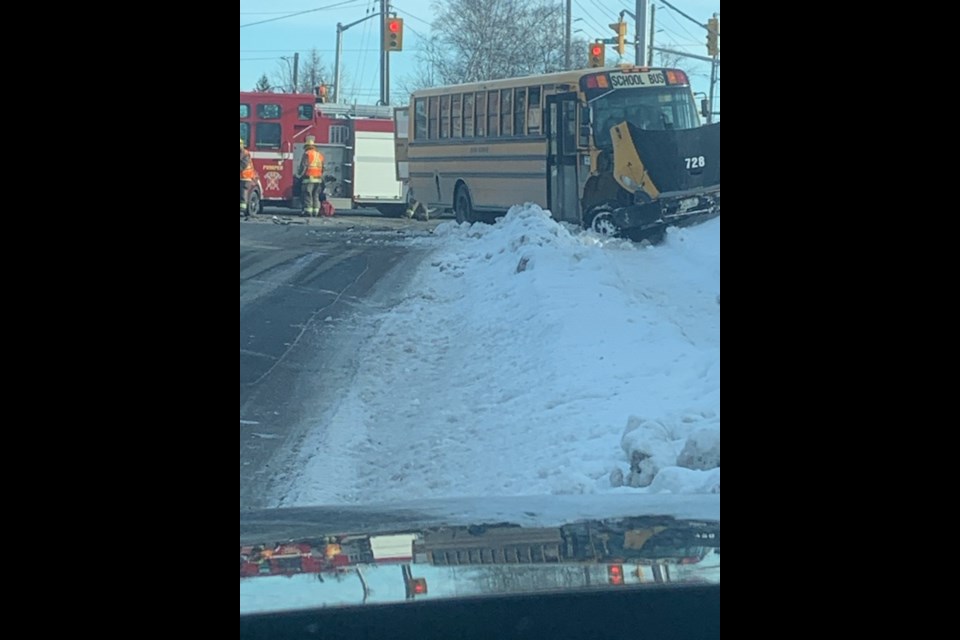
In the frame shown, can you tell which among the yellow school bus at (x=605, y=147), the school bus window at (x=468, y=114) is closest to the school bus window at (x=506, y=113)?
the yellow school bus at (x=605, y=147)

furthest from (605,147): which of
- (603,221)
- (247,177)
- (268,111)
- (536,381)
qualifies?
(268,111)

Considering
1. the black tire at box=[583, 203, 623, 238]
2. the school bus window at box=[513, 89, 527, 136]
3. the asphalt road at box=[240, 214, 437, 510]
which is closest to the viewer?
the asphalt road at box=[240, 214, 437, 510]

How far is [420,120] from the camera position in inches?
924

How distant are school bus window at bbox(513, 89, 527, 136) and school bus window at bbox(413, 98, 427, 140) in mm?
3382

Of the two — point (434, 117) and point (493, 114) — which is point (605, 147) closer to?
point (493, 114)

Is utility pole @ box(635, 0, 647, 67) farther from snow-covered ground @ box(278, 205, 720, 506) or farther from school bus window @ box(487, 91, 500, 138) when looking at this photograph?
snow-covered ground @ box(278, 205, 720, 506)

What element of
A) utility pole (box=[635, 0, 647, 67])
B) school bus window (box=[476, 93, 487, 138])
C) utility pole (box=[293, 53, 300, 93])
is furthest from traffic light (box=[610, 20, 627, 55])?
utility pole (box=[293, 53, 300, 93])

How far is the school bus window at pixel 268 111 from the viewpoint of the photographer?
83.0ft

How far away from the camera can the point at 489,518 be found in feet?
10.8

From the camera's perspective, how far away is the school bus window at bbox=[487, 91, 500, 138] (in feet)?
67.9

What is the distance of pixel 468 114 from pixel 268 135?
5.55 metres

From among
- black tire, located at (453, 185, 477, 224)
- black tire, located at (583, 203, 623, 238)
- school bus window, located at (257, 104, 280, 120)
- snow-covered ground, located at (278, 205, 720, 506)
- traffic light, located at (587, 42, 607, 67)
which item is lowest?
snow-covered ground, located at (278, 205, 720, 506)
